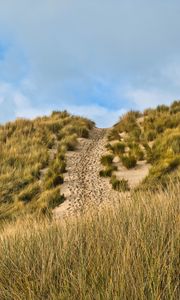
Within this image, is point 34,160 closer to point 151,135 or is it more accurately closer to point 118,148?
point 118,148

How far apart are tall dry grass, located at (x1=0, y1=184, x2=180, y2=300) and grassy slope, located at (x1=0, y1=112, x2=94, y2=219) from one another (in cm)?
783

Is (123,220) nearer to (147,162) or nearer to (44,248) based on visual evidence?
(44,248)

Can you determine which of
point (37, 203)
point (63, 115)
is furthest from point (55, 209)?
point (63, 115)

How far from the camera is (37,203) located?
13914 millimetres

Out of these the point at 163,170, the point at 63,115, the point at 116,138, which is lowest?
the point at 163,170

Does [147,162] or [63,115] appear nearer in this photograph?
[147,162]

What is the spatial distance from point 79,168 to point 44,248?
12448mm

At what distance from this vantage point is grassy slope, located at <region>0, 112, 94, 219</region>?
14234 mm

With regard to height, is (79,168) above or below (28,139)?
below

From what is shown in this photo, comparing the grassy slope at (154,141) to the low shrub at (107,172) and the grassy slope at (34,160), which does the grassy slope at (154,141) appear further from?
the grassy slope at (34,160)

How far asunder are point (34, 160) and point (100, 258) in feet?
49.1

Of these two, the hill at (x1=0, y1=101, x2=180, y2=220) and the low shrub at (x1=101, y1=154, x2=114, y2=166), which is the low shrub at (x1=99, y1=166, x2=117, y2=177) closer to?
the hill at (x1=0, y1=101, x2=180, y2=220)

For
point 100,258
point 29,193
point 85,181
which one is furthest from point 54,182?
point 100,258

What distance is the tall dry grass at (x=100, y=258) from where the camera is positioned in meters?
3.31
